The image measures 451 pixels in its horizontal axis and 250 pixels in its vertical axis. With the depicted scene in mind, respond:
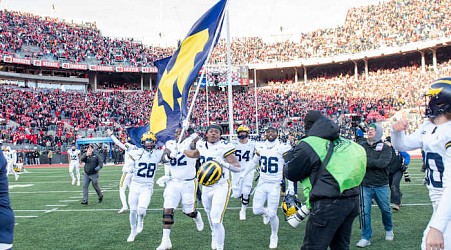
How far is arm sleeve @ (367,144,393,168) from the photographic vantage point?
21.9 feet

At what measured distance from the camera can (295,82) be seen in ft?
173

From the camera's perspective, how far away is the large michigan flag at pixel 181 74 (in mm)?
7074

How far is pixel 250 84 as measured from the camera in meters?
52.7

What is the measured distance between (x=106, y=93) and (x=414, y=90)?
33396mm

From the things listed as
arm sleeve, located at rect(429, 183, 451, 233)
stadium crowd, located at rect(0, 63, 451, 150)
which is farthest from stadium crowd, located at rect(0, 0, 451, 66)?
arm sleeve, located at rect(429, 183, 451, 233)

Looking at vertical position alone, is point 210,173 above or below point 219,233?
above

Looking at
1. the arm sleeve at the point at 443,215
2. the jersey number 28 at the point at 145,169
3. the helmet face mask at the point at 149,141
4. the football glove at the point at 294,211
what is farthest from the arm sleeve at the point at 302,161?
the jersey number 28 at the point at 145,169

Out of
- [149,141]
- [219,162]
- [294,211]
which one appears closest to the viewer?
[294,211]

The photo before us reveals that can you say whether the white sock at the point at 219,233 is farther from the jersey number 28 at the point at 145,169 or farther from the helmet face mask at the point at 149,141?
the helmet face mask at the point at 149,141

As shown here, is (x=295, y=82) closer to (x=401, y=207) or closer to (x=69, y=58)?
(x=69, y=58)

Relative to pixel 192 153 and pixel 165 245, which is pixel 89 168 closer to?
pixel 165 245

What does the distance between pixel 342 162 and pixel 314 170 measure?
247 millimetres

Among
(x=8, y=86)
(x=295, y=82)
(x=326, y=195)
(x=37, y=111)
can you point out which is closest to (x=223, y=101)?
A: (x=295, y=82)

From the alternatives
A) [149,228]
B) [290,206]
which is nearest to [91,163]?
[149,228]
